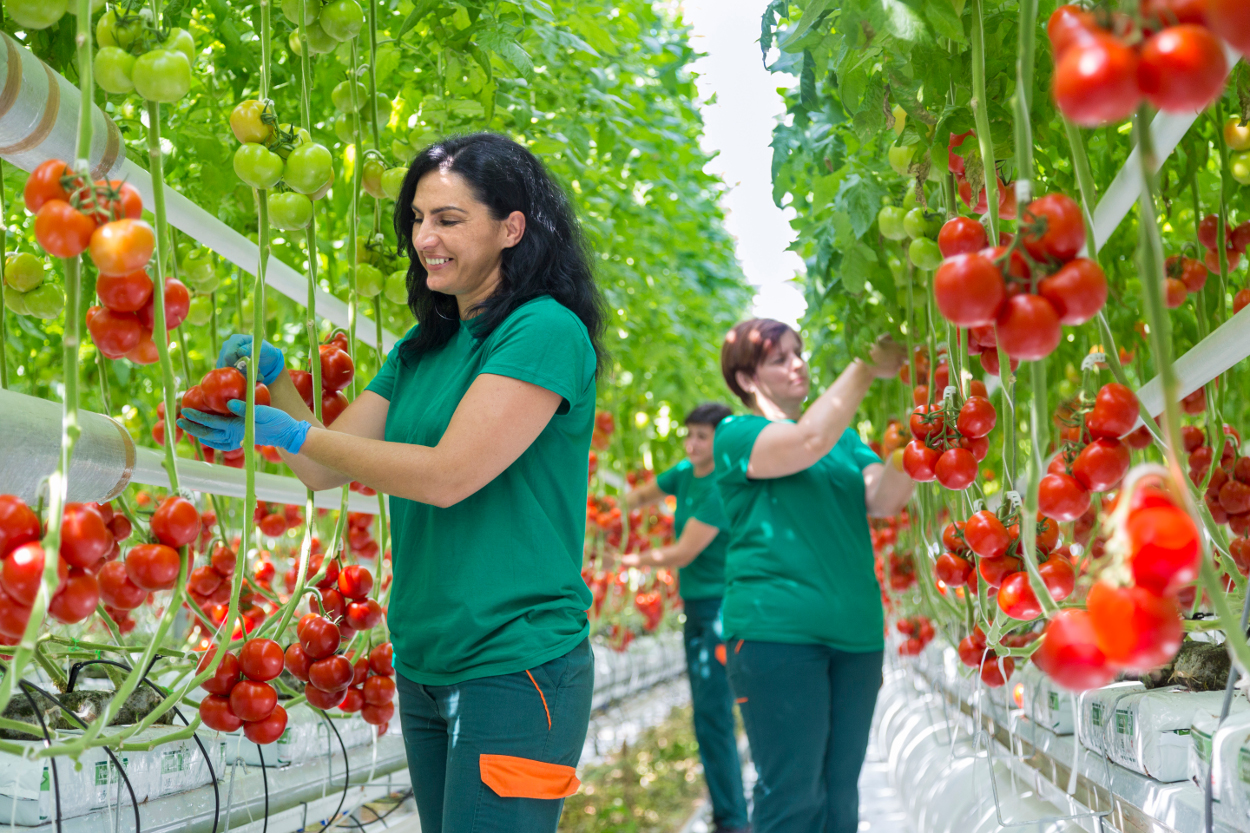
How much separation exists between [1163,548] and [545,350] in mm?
725

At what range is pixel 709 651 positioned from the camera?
3.45 m

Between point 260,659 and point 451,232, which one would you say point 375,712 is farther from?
point 451,232

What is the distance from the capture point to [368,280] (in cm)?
130

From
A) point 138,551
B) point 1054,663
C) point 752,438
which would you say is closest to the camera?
point 1054,663

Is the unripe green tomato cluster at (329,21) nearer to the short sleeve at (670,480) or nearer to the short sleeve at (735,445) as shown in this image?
the short sleeve at (735,445)

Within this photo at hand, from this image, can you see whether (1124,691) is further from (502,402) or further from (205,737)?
(205,737)

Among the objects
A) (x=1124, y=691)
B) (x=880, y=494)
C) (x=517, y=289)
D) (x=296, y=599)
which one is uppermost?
(x=517, y=289)

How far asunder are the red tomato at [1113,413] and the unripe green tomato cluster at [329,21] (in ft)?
2.65

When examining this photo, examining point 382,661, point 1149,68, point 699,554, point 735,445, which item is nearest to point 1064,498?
point 1149,68

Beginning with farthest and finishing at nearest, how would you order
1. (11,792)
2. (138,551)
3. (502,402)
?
(502,402) < (11,792) < (138,551)

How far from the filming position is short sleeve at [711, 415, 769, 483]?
2.10 m

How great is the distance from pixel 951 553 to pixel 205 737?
35.7 inches

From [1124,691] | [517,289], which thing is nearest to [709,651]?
[1124,691]

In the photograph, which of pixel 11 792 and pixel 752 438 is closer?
pixel 11 792
